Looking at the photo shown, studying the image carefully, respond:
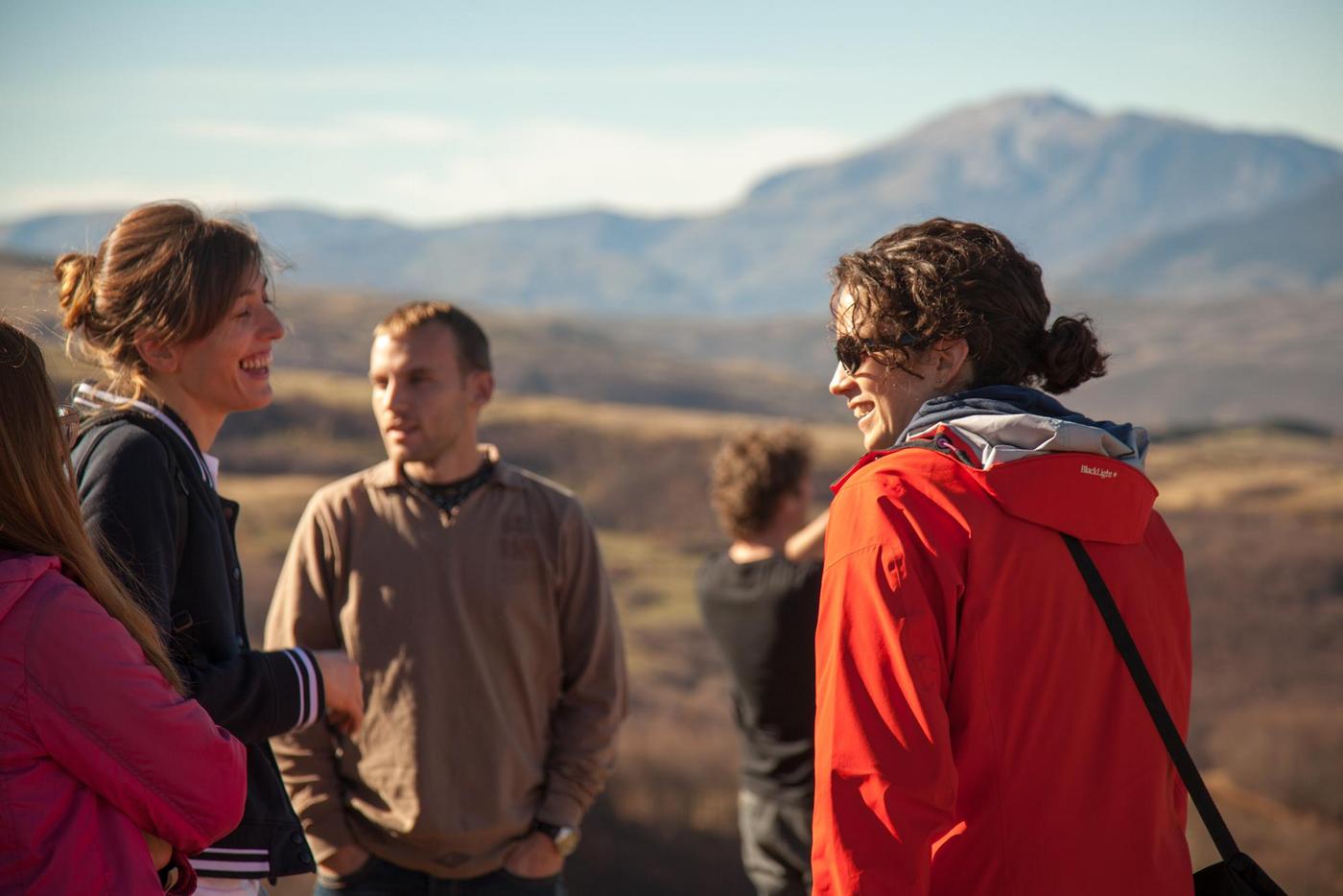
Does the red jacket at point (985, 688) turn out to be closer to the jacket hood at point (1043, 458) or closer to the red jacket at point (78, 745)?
the jacket hood at point (1043, 458)

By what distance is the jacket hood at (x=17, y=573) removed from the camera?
2020 millimetres

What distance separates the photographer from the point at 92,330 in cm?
296

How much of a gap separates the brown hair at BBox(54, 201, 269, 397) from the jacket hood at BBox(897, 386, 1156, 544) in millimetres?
1606

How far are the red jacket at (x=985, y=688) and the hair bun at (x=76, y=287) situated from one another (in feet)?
5.87

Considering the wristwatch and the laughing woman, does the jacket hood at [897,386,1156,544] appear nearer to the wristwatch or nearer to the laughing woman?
the laughing woman

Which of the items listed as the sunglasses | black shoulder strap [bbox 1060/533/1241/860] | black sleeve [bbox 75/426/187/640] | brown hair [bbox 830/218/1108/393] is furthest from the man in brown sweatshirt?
black shoulder strap [bbox 1060/533/1241/860]

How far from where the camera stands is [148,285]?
2898mm

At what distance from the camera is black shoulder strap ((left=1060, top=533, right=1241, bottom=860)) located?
7.55 ft

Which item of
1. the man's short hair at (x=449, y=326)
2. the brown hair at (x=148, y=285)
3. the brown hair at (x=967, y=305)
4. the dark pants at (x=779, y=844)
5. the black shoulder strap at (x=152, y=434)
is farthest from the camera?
the dark pants at (x=779, y=844)

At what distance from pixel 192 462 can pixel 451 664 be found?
4.10ft

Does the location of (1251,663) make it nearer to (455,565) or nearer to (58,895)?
(455,565)

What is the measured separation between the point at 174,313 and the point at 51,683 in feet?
3.65

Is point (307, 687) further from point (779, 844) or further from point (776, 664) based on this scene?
point (779, 844)

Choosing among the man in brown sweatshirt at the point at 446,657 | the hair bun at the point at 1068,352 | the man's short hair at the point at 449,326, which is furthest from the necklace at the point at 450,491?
the hair bun at the point at 1068,352
